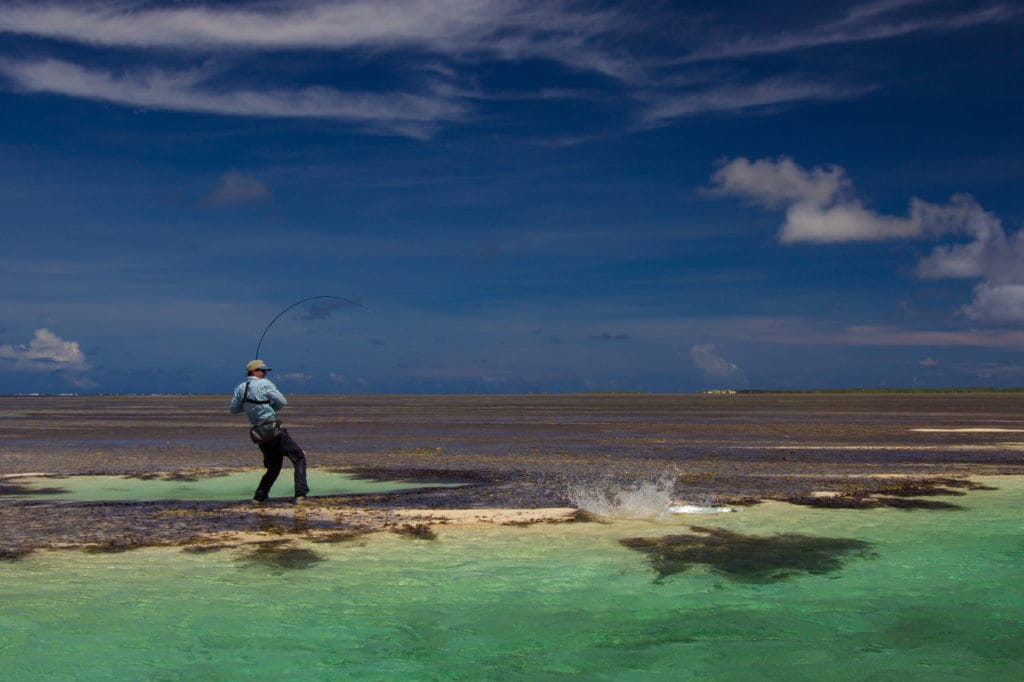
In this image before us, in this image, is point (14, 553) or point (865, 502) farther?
point (865, 502)

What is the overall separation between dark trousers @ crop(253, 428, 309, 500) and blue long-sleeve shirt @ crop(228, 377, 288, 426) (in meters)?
0.46

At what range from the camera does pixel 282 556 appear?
11.1 meters

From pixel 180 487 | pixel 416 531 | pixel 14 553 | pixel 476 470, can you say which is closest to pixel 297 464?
pixel 416 531

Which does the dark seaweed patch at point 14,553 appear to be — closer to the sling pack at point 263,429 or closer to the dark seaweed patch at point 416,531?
the sling pack at point 263,429

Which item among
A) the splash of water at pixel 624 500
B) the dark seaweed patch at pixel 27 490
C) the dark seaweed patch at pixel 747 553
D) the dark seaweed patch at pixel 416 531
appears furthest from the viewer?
the dark seaweed patch at pixel 27 490

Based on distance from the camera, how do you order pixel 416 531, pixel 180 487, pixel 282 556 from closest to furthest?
pixel 282 556
pixel 416 531
pixel 180 487

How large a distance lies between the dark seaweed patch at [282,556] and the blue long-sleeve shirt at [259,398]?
11.7ft

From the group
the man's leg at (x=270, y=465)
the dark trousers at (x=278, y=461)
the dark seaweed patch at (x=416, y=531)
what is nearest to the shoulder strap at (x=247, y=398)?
the dark trousers at (x=278, y=461)

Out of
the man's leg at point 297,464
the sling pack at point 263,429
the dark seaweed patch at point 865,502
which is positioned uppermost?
the sling pack at point 263,429

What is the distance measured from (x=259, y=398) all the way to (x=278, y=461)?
1292 mm

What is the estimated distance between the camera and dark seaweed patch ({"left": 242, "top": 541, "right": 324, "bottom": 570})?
35.0ft

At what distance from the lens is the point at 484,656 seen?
7527 millimetres

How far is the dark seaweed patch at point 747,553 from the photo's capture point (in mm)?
10336

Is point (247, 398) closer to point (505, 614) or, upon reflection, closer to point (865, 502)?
point (505, 614)
